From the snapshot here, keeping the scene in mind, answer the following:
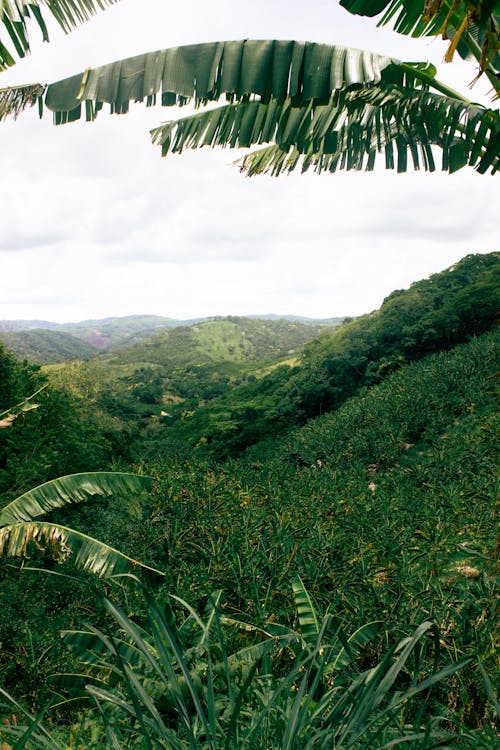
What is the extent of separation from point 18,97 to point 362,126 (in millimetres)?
2882

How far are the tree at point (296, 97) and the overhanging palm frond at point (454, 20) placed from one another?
0.02 m

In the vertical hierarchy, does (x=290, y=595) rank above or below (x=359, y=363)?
below

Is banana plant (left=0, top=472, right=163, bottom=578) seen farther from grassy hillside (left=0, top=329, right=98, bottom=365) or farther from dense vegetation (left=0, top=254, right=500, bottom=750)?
grassy hillside (left=0, top=329, right=98, bottom=365)

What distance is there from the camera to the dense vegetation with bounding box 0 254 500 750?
1.64m

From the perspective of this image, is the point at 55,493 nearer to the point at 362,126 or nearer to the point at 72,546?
the point at 72,546

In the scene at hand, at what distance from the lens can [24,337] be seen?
144m

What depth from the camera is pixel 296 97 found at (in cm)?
291

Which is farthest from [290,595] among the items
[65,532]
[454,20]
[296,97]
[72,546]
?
[454,20]

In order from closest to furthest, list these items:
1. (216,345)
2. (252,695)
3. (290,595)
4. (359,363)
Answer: (252,695) → (290,595) → (359,363) → (216,345)

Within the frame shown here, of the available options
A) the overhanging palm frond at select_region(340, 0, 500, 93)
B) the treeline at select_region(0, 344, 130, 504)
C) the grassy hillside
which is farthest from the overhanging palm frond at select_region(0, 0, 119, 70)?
the grassy hillside

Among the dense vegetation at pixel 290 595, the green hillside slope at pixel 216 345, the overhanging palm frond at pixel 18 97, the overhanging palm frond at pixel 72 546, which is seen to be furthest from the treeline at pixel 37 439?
the green hillside slope at pixel 216 345

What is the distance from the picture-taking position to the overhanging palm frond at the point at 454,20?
2133 millimetres

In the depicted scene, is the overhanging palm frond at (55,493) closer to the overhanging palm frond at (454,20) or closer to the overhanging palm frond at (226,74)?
the overhanging palm frond at (226,74)

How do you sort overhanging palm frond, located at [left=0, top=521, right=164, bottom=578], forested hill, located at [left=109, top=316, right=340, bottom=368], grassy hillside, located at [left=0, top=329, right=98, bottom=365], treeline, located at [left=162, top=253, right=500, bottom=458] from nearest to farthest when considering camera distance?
overhanging palm frond, located at [left=0, top=521, right=164, bottom=578] < treeline, located at [left=162, top=253, right=500, bottom=458] < forested hill, located at [left=109, top=316, right=340, bottom=368] < grassy hillside, located at [left=0, top=329, right=98, bottom=365]
